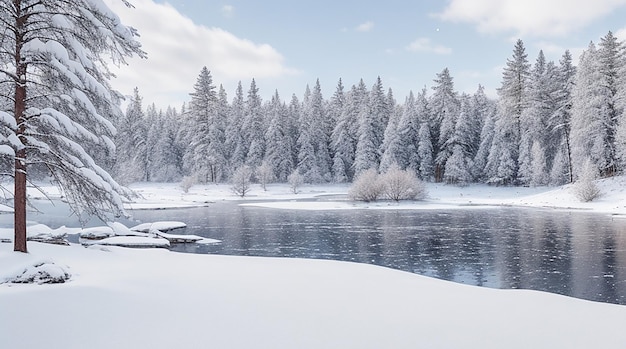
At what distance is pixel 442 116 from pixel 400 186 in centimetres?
A: 2486

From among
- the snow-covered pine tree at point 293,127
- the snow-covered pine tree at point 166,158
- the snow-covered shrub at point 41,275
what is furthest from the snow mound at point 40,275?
the snow-covered pine tree at point 166,158

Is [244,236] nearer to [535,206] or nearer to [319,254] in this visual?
[319,254]

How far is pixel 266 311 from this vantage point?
266 inches

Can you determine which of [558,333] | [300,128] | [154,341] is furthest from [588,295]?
→ [300,128]

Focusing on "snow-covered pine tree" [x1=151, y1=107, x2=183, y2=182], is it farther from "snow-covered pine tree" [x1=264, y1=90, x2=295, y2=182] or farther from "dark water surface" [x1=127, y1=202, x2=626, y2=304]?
"dark water surface" [x1=127, y1=202, x2=626, y2=304]

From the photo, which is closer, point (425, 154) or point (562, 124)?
point (562, 124)

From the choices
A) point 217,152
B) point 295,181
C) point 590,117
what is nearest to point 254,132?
point 217,152

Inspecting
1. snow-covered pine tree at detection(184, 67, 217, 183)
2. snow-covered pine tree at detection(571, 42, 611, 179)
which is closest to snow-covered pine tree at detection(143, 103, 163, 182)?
snow-covered pine tree at detection(184, 67, 217, 183)

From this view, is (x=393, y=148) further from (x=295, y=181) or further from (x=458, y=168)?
(x=295, y=181)

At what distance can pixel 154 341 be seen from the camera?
539cm

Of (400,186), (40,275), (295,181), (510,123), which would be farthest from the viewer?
(295,181)

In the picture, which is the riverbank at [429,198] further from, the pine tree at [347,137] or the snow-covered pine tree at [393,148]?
the snow-covered pine tree at [393,148]

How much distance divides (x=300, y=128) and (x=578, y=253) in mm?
63021

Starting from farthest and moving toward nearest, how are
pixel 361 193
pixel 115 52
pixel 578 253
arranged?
1. pixel 361 193
2. pixel 578 253
3. pixel 115 52
